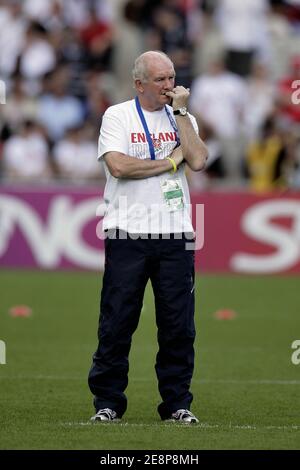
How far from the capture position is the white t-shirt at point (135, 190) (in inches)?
361

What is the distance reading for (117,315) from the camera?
9.17m

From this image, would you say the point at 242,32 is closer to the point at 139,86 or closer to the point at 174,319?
the point at 139,86

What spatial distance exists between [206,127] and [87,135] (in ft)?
6.81

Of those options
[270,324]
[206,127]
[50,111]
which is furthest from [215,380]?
[50,111]

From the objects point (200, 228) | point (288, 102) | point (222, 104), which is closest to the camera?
point (200, 228)

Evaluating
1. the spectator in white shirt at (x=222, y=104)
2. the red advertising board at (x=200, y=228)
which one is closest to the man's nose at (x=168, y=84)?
the red advertising board at (x=200, y=228)

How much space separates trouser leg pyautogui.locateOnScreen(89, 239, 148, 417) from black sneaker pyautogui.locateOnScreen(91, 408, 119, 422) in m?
0.05

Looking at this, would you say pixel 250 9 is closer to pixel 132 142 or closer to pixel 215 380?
pixel 215 380

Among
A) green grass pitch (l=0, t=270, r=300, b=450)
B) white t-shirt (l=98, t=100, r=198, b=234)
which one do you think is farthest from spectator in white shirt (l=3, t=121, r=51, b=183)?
white t-shirt (l=98, t=100, r=198, b=234)

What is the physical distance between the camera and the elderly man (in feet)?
30.0

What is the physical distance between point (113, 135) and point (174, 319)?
4.50ft

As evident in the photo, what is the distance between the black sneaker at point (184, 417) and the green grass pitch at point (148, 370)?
4.4 inches

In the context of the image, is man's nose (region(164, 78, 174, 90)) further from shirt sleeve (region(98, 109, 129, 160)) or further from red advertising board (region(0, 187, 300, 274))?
red advertising board (region(0, 187, 300, 274))

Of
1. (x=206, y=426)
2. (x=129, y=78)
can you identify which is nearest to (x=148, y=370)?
(x=206, y=426)
